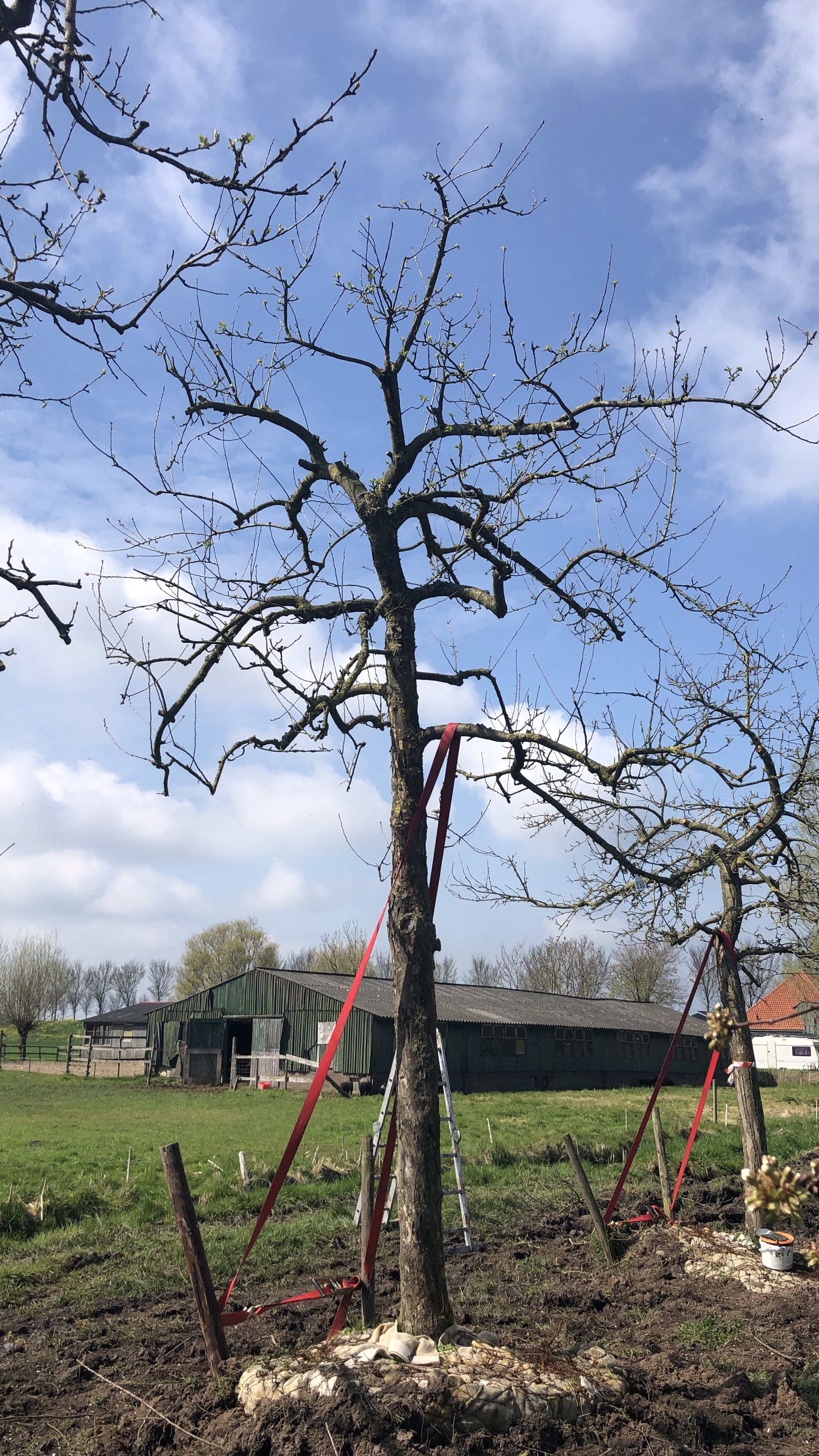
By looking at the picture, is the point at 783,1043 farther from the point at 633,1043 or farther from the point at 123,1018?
the point at 123,1018

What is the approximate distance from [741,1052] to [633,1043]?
34628 millimetres

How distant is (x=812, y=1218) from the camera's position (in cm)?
1023

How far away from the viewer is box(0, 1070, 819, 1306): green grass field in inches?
355

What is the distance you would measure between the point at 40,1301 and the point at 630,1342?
5.05 m

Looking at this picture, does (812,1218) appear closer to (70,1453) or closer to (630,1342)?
(630,1342)

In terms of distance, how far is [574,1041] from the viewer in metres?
39.2

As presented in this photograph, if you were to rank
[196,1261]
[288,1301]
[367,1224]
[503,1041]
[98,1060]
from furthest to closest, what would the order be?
1. [98,1060]
2. [503,1041]
3. [367,1224]
4. [288,1301]
5. [196,1261]

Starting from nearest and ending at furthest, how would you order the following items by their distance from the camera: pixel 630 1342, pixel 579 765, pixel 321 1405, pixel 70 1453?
1. pixel 321 1405
2. pixel 70 1453
3. pixel 630 1342
4. pixel 579 765

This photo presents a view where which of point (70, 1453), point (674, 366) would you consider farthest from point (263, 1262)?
point (674, 366)

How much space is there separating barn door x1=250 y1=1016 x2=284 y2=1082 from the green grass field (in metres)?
7.42

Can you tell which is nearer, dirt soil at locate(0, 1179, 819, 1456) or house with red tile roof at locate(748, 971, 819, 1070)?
dirt soil at locate(0, 1179, 819, 1456)

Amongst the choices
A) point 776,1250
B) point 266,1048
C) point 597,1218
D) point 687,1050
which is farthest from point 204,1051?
point 776,1250

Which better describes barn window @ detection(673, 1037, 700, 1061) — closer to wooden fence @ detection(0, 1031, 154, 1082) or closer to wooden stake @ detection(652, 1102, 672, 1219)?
wooden fence @ detection(0, 1031, 154, 1082)

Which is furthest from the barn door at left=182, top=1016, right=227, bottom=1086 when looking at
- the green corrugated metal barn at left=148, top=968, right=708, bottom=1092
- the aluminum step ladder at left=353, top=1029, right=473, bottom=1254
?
the aluminum step ladder at left=353, top=1029, right=473, bottom=1254
